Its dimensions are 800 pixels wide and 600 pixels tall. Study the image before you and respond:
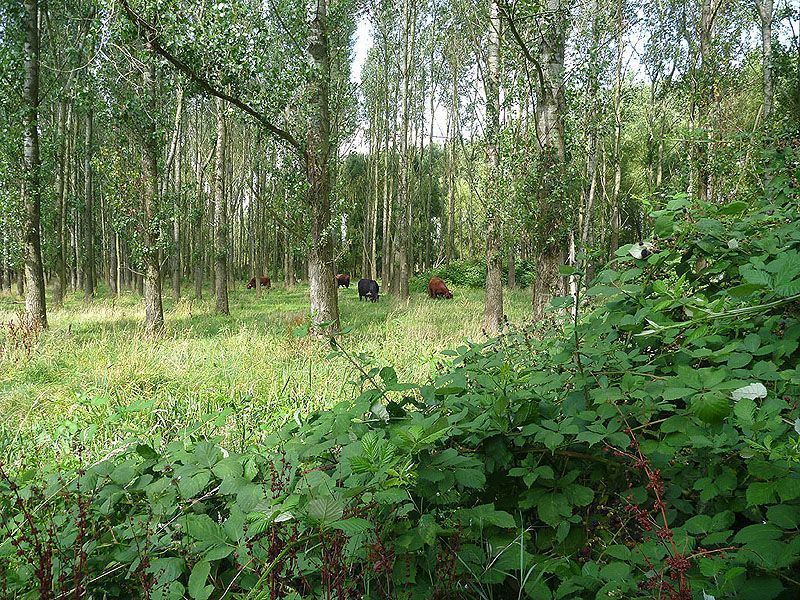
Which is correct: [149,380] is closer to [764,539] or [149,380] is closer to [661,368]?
[661,368]

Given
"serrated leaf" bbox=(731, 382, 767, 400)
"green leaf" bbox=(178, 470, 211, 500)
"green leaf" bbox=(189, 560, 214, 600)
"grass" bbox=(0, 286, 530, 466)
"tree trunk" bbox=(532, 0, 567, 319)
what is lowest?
"grass" bbox=(0, 286, 530, 466)

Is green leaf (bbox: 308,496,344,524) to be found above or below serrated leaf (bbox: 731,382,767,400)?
below

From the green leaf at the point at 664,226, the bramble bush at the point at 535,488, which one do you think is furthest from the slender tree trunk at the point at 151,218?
the green leaf at the point at 664,226

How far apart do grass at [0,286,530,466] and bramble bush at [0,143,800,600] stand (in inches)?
22.9

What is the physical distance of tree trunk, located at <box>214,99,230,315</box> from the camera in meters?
14.2

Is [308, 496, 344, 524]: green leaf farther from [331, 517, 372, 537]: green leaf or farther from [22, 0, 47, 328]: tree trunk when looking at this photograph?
[22, 0, 47, 328]: tree trunk

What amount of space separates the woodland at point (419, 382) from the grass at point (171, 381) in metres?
0.06

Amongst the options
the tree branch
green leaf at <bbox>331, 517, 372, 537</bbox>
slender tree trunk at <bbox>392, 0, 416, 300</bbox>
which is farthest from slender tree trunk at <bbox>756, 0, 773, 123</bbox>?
green leaf at <bbox>331, 517, 372, 537</bbox>

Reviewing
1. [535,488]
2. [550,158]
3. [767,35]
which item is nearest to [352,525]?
[535,488]

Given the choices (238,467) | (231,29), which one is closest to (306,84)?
(231,29)

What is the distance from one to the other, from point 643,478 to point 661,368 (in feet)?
1.60

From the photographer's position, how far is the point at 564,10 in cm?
731

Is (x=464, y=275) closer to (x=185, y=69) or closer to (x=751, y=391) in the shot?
(x=185, y=69)

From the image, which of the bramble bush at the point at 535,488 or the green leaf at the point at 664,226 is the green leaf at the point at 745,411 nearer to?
the bramble bush at the point at 535,488
